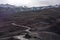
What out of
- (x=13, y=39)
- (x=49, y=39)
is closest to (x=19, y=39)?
(x=13, y=39)

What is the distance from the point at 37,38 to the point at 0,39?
6589mm

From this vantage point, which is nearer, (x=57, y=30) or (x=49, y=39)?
(x=49, y=39)

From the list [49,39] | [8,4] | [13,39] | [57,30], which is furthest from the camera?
[8,4]

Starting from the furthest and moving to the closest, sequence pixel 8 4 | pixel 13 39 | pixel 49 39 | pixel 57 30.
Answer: pixel 8 4
pixel 57 30
pixel 13 39
pixel 49 39

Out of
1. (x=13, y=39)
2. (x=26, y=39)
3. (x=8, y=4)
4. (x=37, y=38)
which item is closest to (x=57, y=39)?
(x=37, y=38)

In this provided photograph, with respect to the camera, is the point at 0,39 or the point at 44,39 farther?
the point at 0,39

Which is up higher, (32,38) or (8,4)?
(32,38)

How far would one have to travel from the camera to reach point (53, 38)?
88.1ft

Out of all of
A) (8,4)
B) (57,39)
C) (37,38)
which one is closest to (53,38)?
(57,39)

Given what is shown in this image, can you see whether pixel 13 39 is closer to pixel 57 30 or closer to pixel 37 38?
pixel 37 38

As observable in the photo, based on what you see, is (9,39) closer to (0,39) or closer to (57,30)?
(0,39)

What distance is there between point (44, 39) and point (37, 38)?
80.2 inches

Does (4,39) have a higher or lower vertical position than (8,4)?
higher

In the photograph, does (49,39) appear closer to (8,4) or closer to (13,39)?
(13,39)
